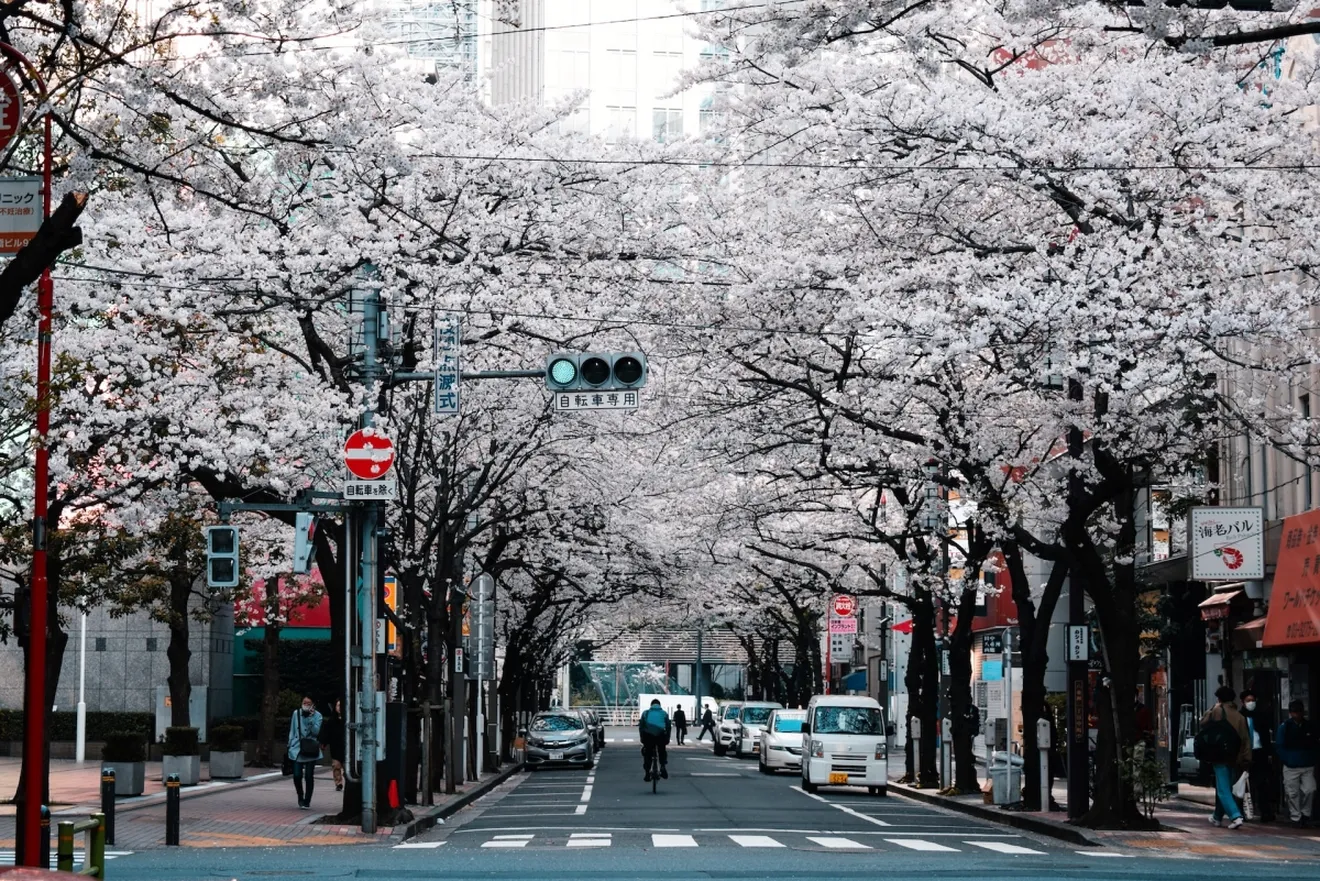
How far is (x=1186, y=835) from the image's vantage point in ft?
72.8

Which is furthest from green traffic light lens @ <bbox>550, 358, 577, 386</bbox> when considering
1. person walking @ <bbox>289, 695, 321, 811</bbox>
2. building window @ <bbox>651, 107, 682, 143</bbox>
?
building window @ <bbox>651, 107, 682, 143</bbox>

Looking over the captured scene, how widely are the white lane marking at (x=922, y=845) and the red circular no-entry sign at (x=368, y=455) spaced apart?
7755 millimetres

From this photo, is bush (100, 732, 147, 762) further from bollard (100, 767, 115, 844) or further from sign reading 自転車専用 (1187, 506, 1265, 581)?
sign reading 自転車専用 (1187, 506, 1265, 581)

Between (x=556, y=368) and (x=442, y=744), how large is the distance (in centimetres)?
1481

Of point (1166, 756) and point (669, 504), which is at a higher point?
point (669, 504)

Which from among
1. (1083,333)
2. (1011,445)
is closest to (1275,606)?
(1011,445)

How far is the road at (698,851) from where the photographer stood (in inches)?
662

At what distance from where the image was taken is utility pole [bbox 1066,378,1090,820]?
23578 mm

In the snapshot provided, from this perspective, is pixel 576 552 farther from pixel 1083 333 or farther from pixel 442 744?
pixel 1083 333

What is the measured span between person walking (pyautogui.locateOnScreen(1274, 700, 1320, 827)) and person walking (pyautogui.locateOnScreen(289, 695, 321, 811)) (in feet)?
46.8

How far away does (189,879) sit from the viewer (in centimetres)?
1600

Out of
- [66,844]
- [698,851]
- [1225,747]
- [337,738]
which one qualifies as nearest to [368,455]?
[698,851]

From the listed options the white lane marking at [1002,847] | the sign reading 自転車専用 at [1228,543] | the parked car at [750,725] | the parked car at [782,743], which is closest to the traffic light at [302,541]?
the white lane marking at [1002,847]

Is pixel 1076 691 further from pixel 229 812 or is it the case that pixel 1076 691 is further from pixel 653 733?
pixel 229 812
